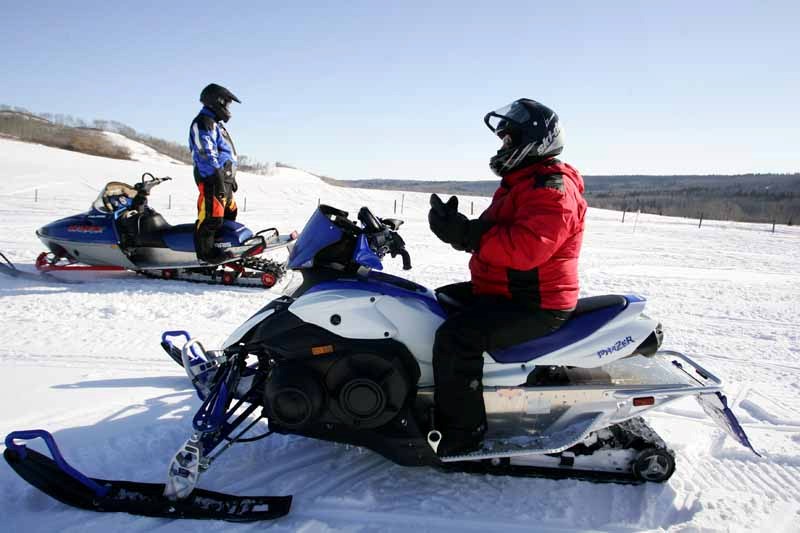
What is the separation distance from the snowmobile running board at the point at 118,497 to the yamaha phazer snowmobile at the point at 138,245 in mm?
4300

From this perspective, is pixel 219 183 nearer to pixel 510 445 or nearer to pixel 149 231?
pixel 149 231

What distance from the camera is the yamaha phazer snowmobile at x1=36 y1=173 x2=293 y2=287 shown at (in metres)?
6.70

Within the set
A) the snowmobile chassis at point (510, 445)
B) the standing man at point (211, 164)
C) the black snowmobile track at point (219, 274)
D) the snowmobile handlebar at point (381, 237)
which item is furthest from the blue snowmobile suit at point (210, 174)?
the snowmobile handlebar at point (381, 237)

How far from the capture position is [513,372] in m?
2.75

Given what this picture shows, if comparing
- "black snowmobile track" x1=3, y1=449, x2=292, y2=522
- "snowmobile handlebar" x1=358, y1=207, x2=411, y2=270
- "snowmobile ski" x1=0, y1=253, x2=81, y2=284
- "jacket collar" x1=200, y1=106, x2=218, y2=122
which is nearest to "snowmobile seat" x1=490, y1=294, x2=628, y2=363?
"snowmobile handlebar" x1=358, y1=207, x2=411, y2=270

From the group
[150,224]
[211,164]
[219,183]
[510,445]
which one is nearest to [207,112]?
[211,164]

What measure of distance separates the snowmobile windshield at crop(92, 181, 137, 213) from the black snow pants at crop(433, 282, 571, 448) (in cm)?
575

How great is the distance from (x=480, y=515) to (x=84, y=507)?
1.87 meters

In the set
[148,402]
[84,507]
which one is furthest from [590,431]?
[148,402]

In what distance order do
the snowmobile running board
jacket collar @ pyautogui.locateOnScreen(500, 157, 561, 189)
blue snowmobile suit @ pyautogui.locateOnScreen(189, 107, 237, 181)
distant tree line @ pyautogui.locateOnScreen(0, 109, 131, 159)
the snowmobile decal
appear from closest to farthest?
the snowmobile running board < jacket collar @ pyautogui.locateOnScreen(500, 157, 561, 189) < the snowmobile decal < blue snowmobile suit @ pyautogui.locateOnScreen(189, 107, 237, 181) < distant tree line @ pyautogui.locateOnScreen(0, 109, 131, 159)

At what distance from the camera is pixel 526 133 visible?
105 inches

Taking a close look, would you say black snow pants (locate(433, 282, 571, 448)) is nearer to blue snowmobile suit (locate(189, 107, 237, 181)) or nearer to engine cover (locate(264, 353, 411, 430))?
engine cover (locate(264, 353, 411, 430))

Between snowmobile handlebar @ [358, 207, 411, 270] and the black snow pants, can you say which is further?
snowmobile handlebar @ [358, 207, 411, 270]

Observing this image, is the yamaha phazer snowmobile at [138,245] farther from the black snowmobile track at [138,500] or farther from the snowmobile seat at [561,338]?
the snowmobile seat at [561,338]
